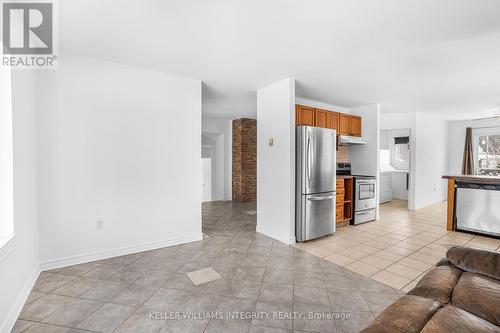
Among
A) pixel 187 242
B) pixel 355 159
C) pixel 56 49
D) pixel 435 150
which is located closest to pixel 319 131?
pixel 355 159

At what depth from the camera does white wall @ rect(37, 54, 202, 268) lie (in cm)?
270

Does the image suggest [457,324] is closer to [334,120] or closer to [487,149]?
[334,120]

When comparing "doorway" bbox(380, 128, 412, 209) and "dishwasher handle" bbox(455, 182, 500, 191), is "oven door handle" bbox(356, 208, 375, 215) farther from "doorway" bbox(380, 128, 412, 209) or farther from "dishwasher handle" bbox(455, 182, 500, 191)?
"doorway" bbox(380, 128, 412, 209)

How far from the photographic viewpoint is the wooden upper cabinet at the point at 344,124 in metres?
4.90

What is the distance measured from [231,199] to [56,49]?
569 cm

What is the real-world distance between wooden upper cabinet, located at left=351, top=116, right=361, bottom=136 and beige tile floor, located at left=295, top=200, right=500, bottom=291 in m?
2.03

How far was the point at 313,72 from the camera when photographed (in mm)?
3350

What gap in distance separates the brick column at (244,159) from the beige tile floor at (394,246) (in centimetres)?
338

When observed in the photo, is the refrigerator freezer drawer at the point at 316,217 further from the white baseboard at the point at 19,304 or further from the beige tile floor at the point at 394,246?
the white baseboard at the point at 19,304

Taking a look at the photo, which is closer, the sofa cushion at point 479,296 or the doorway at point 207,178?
the sofa cushion at point 479,296

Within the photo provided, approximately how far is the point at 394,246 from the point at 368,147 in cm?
245

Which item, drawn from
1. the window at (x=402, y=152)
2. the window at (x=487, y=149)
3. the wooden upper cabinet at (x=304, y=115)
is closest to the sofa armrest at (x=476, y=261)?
the wooden upper cabinet at (x=304, y=115)

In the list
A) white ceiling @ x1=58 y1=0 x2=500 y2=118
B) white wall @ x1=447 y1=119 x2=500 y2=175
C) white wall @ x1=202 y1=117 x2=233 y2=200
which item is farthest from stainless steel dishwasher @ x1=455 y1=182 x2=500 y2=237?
white wall @ x1=202 y1=117 x2=233 y2=200

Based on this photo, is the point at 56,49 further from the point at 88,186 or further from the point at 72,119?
the point at 88,186
